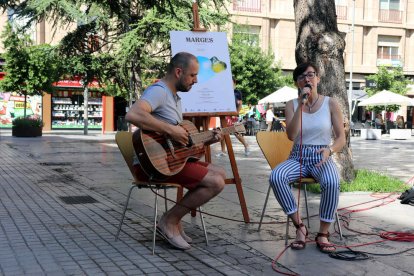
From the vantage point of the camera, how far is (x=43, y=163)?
12.0 metres

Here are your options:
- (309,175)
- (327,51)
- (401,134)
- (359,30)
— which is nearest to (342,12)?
(359,30)

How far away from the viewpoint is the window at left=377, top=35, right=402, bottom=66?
39.9m

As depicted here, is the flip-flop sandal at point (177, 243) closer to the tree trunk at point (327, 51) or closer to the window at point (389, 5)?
the tree trunk at point (327, 51)

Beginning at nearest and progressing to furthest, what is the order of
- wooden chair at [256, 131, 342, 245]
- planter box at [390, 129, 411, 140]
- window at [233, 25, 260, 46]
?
wooden chair at [256, 131, 342, 245] → planter box at [390, 129, 411, 140] → window at [233, 25, 260, 46]

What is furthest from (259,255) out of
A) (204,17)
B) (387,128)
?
(387,128)

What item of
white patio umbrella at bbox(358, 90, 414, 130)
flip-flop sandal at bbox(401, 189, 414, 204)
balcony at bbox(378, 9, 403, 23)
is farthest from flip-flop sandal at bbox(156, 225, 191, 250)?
balcony at bbox(378, 9, 403, 23)

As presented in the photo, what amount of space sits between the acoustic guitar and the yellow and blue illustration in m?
1.37

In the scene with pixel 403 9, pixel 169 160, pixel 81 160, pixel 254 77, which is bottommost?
pixel 81 160

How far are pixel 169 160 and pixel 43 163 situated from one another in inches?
329

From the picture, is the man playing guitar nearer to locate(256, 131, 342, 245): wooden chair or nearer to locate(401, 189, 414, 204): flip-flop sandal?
locate(256, 131, 342, 245): wooden chair

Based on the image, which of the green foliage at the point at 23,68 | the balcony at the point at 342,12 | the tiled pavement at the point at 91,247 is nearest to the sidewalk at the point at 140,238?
the tiled pavement at the point at 91,247

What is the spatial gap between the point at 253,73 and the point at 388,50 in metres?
13.5

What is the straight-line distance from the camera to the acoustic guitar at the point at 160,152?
13.9ft

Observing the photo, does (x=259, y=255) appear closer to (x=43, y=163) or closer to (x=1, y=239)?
(x=1, y=239)
